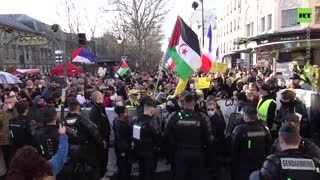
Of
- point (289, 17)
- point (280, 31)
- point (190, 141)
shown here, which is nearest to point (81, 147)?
point (190, 141)

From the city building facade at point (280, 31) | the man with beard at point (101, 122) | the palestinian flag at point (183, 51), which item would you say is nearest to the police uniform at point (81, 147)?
the man with beard at point (101, 122)

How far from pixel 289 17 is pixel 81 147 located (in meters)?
37.6

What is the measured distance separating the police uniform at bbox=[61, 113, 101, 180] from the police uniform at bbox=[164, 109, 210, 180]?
53.0 inches

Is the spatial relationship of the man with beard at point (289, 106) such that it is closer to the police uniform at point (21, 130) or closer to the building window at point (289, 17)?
the police uniform at point (21, 130)

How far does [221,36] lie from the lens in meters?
76.2

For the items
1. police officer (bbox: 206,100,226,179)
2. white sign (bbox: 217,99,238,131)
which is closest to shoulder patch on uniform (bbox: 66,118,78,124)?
police officer (bbox: 206,100,226,179)

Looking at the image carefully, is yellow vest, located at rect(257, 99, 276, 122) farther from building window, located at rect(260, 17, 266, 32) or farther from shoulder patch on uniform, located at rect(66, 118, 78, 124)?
building window, located at rect(260, 17, 266, 32)

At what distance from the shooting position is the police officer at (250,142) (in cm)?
602

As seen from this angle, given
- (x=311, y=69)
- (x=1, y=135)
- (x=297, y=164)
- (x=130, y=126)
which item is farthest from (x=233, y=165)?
(x=311, y=69)

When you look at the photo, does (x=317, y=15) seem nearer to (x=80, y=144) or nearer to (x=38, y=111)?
(x=38, y=111)

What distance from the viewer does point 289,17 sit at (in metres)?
40.4

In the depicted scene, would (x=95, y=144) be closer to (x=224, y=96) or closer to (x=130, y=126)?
(x=130, y=126)

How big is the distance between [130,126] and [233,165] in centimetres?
213

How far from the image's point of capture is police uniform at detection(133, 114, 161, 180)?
23.0 ft
